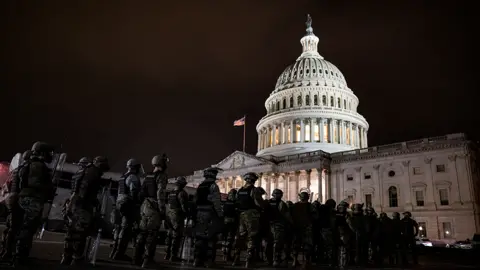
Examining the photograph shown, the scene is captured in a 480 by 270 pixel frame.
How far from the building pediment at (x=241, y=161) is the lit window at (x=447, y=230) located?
89.0 feet

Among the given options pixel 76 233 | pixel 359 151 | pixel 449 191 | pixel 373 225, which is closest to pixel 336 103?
pixel 359 151

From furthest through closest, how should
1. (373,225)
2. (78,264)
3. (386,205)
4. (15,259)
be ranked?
1. (386,205)
2. (373,225)
3. (78,264)
4. (15,259)

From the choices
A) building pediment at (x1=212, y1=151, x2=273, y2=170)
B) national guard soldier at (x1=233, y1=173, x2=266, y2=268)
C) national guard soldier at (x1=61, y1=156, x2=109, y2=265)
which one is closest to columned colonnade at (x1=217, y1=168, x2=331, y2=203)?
building pediment at (x1=212, y1=151, x2=273, y2=170)

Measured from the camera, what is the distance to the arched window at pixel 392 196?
5206cm

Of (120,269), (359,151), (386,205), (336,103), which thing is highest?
(336,103)

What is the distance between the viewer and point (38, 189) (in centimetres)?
804

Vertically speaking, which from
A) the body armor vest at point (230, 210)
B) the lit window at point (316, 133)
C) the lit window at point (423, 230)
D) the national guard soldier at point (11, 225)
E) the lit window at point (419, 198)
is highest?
the lit window at point (316, 133)

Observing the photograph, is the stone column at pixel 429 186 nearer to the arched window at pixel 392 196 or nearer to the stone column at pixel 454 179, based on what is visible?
the stone column at pixel 454 179

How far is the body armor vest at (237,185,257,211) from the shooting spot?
33.7 ft

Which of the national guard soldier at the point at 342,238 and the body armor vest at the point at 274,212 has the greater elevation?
the body armor vest at the point at 274,212

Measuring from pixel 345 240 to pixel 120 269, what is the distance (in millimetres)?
8315

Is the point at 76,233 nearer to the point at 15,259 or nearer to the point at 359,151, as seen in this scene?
the point at 15,259

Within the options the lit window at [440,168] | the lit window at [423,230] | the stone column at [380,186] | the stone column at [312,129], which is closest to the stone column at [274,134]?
the stone column at [312,129]

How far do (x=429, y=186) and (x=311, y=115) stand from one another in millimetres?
28871
